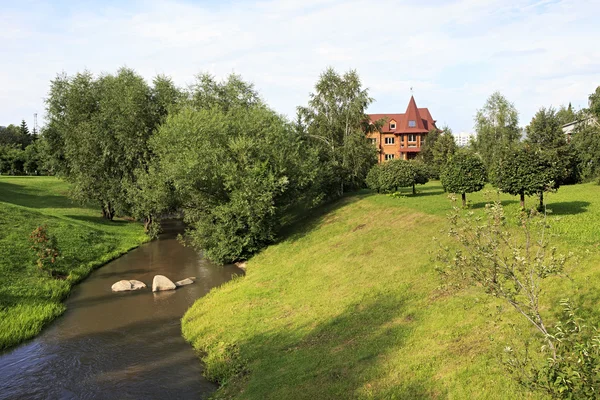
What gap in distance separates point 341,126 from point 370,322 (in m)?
33.7

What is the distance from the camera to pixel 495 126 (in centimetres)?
6812

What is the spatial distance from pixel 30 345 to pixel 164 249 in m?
21.7

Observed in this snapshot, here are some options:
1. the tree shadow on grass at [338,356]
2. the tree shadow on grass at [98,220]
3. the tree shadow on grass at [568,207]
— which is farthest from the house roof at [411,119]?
the tree shadow on grass at [338,356]

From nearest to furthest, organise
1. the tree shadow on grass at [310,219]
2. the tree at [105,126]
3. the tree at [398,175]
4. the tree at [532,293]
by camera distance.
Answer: the tree at [532,293], the tree shadow on grass at [310,219], the tree at [398,175], the tree at [105,126]

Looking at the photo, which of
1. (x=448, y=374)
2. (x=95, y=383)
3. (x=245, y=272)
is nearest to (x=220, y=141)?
(x=245, y=272)

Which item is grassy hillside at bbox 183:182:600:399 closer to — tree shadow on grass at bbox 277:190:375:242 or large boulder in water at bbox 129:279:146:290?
large boulder in water at bbox 129:279:146:290

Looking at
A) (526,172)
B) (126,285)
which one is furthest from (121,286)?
(526,172)

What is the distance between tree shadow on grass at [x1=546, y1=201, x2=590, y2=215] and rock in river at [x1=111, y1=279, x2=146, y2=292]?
1016 inches

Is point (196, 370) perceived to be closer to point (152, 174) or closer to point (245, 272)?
point (245, 272)

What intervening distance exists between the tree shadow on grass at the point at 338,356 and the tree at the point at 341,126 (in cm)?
2890

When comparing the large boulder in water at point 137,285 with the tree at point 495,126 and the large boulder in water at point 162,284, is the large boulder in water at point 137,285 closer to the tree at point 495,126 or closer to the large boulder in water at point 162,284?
the large boulder in water at point 162,284

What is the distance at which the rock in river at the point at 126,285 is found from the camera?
27.2 meters

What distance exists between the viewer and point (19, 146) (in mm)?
97750

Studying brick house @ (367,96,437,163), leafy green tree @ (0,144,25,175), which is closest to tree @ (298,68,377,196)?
brick house @ (367,96,437,163)
